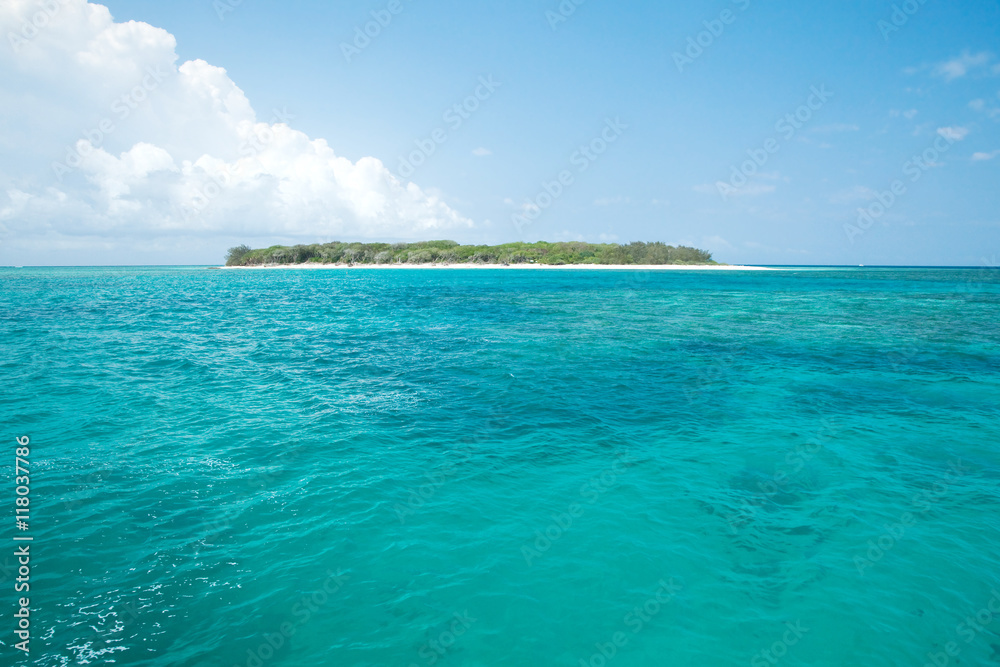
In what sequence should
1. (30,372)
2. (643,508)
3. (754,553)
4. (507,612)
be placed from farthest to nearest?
(30,372)
(643,508)
(754,553)
(507,612)

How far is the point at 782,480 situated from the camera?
1102 centimetres

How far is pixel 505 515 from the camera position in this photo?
9367 millimetres

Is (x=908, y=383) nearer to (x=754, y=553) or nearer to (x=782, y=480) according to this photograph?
(x=782, y=480)

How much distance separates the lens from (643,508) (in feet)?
31.8

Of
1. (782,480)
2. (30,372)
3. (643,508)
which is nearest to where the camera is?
(643,508)

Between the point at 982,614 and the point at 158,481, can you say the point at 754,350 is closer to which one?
the point at 982,614

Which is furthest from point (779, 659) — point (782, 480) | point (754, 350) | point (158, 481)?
point (754, 350)

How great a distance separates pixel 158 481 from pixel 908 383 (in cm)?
2645

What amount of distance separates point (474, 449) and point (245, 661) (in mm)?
7078

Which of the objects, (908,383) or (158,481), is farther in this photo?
(908,383)

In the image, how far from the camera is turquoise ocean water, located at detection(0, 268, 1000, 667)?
6.46 meters

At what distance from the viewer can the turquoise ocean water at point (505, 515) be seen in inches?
254

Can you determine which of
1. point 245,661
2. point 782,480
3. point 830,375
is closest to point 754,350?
point 830,375

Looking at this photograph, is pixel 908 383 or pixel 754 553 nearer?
pixel 754 553
